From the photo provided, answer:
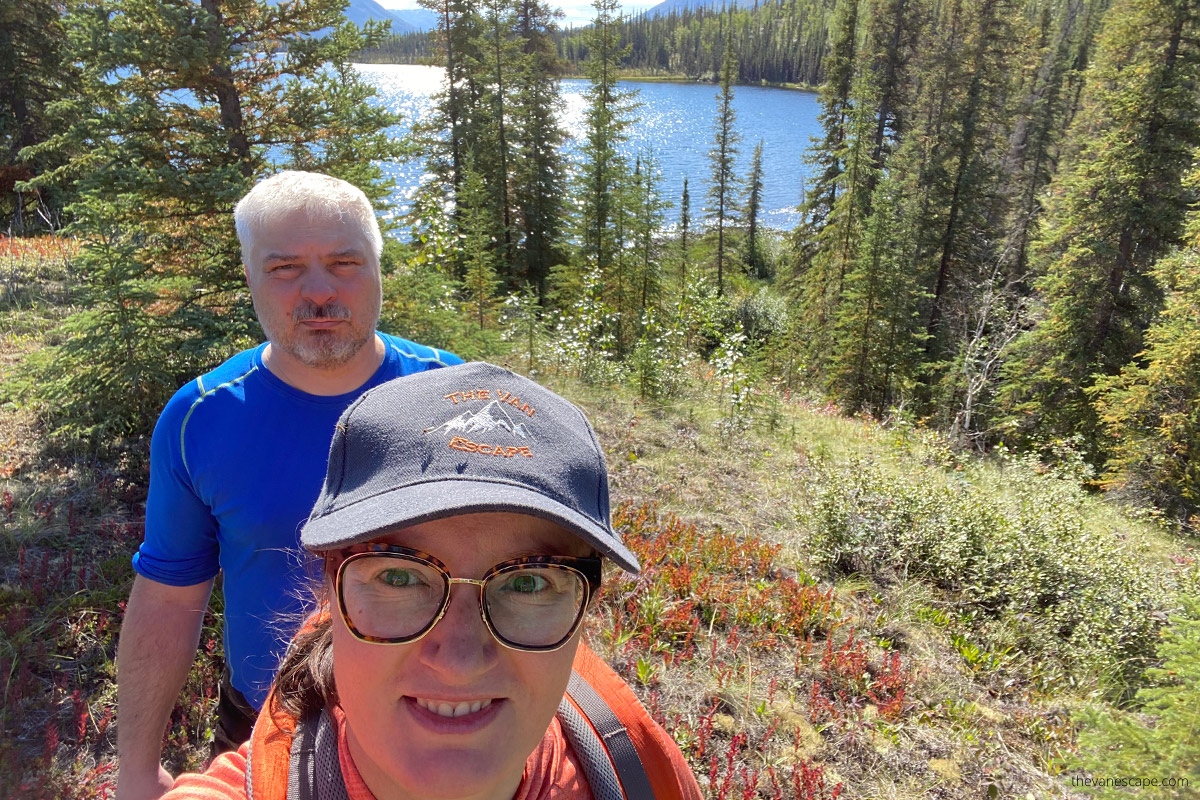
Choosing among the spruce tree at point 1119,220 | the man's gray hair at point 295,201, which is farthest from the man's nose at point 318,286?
the spruce tree at point 1119,220

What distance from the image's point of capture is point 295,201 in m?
2.05

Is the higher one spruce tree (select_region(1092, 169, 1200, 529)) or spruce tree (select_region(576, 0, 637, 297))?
spruce tree (select_region(576, 0, 637, 297))

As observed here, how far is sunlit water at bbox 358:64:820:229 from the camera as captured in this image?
4381cm

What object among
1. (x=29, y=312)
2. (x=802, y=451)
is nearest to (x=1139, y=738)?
(x=802, y=451)

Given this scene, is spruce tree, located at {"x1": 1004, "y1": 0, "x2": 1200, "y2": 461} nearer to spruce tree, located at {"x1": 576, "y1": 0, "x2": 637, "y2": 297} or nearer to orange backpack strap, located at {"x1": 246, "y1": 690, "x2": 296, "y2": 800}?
spruce tree, located at {"x1": 576, "y1": 0, "x2": 637, "y2": 297}

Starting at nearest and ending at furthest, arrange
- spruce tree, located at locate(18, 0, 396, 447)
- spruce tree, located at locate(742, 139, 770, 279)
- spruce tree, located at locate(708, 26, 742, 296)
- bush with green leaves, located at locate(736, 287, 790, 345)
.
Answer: spruce tree, located at locate(18, 0, 396, 447)
bush with green leaves, located at locate(736, 287, 790, 345)
spruce tree, located at locate(708, 26, 742, 296)
spruce tree, located at locate(742, 139, 770, 279)

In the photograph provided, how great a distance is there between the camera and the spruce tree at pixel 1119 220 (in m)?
16.6

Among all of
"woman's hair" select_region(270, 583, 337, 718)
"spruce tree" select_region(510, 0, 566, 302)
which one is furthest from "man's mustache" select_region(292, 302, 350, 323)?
"spruce tree" select_region(510, 0, 566, 302)

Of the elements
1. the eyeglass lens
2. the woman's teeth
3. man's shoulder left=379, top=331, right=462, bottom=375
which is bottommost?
the woman's teeth

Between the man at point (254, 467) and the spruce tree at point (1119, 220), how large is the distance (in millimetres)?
19864

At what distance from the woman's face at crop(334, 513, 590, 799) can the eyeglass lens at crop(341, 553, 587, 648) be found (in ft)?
0.07

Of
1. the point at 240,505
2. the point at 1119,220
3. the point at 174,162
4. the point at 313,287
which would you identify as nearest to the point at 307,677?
the point at 240,505

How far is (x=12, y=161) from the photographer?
1475cm

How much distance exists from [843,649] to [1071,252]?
1878cm
